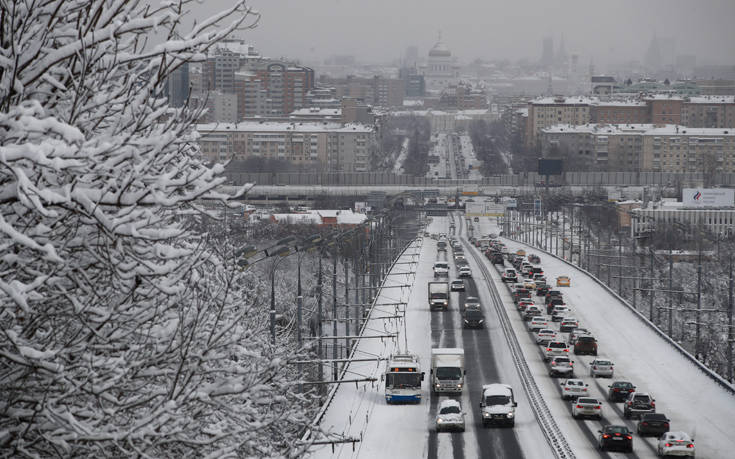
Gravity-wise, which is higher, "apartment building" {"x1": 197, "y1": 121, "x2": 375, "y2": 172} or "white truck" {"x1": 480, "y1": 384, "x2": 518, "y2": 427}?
"apartment building" {"x1": 197, "y1": 121, "x2": 375, "y2": 172}

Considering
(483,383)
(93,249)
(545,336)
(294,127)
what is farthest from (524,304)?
(294,127)

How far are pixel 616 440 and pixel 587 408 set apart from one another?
3.46m

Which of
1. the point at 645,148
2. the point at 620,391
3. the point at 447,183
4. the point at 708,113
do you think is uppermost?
the point at 708,113

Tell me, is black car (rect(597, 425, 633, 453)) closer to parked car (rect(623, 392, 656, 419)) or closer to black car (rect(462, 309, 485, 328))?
parked car (rect(623, 392, 656, 419))

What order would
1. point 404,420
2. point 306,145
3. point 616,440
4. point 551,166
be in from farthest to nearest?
point 306,145 < point 551,166 < point 404,420 < point 616,440

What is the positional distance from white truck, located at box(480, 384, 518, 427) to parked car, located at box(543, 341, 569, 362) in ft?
27.3

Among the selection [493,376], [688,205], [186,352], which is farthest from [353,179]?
[186,352]

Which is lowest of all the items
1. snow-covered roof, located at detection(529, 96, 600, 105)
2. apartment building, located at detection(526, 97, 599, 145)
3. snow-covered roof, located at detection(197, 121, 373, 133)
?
snow-covered roof, located at detection(197, 121, 373, 133)

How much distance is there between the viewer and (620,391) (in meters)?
26.5

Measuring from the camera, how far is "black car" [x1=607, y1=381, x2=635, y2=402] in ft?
87.1

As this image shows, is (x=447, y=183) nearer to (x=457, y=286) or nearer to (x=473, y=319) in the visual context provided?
(x=457, y=286)

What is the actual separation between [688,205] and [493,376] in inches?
2259

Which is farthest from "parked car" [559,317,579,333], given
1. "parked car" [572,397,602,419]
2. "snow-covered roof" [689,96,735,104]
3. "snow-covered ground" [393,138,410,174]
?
"snow-covered roof" [689,96,735,104]

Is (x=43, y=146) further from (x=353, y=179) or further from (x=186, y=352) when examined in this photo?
(x=353, y=179)
